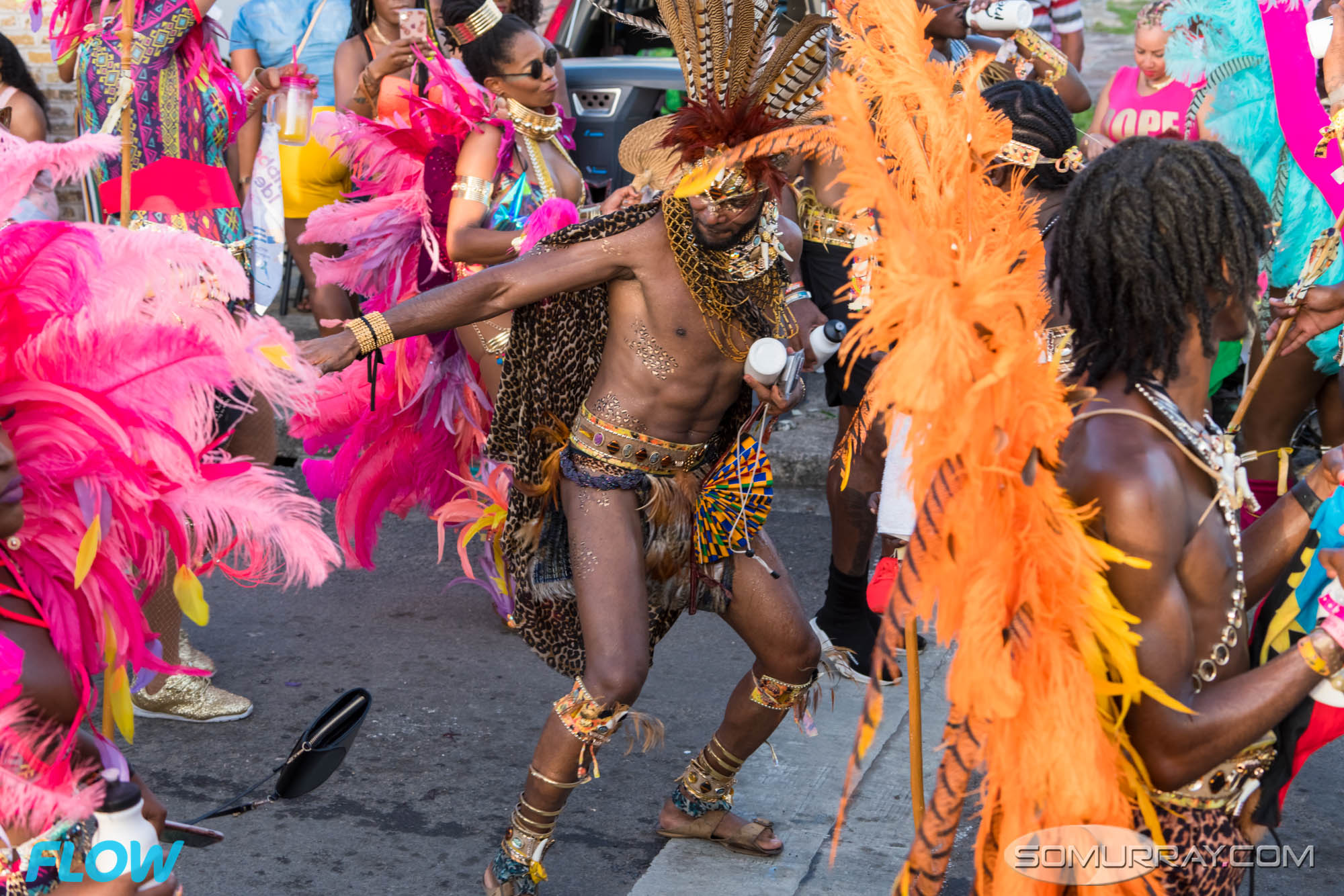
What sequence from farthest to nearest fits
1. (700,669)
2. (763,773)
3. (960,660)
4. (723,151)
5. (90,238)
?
(700,669) → (763,773) → (723,151) → (90,238) → (960,660)

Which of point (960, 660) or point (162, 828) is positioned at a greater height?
point (960, 660)

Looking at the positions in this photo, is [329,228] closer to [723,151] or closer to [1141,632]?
[723,151]

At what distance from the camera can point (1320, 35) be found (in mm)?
4648

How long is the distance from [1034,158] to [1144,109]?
354cm

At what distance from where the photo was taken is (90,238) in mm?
2396

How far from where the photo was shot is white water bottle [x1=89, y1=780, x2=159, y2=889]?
2.30 meters

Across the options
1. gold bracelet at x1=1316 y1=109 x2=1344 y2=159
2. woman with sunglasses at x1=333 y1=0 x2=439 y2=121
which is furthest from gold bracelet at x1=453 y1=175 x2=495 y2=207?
gold bracelet at x1=1316 y1=109 x2=1344 y2=159

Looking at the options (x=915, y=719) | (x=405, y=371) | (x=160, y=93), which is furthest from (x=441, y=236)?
(x=915, y=719)

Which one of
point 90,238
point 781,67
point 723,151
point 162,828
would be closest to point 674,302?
point 723,151

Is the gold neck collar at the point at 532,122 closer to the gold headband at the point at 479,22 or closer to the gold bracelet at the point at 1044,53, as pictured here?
the gold headband at the point at 479,22

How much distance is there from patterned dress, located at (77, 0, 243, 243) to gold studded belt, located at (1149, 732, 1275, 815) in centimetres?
365

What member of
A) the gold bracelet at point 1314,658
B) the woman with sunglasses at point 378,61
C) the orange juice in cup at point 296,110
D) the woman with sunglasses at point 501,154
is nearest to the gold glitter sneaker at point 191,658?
the woman with sunglasses at point 501,154

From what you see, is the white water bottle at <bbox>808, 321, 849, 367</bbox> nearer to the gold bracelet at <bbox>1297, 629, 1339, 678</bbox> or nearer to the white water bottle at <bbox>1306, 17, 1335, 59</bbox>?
the gold bracelet at <bbox>1297, 629, 1339, 678</bbox>

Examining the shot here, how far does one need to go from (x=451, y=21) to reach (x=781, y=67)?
6.55 ft
